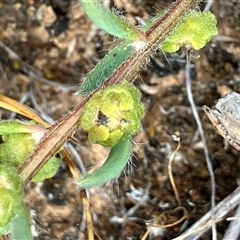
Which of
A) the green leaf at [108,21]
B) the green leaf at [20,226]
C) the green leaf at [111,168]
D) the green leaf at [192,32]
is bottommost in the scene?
the green leaf at [20,226]

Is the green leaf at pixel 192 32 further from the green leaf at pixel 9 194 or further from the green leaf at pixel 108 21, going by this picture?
the green leaf at pixel 9 194

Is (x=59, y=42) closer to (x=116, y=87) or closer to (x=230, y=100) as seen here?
(x=230, y=100)

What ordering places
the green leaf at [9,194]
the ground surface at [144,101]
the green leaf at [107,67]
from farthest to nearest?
the ground surface at [144,101] → the green leaf at [107,67] → the green leaf at [9,194]

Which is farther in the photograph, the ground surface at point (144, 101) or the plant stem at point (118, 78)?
the ground surface at point (144, 101)

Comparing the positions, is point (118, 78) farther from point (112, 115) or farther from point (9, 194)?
point (9, 194)

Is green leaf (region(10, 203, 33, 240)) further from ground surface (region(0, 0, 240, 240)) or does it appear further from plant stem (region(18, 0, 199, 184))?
ground surface (region(0, 0, 240, 240))

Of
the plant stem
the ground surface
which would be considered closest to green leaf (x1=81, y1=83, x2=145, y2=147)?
the plant stem

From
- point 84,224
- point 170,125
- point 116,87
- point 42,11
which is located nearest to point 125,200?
point 84,224

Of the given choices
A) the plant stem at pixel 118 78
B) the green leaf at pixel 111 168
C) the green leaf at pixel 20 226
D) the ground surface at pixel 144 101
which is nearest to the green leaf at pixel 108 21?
the plant stem at pixel 118 78
